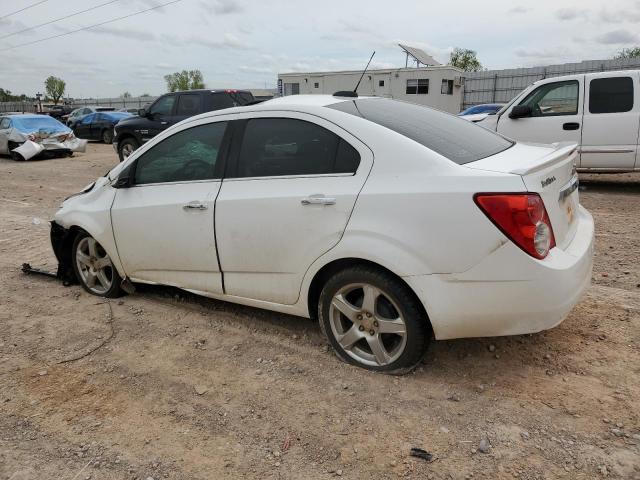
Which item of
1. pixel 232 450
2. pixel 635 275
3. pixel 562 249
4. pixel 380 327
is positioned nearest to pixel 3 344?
pixel 232 450

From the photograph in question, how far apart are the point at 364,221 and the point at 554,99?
6856 millimetres

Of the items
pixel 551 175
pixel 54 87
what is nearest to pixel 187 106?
pixel 551 175

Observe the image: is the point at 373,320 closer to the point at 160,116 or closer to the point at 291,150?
the point at 291,150

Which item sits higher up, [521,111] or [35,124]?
[35,124]

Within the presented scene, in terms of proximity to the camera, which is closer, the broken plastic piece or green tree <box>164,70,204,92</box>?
the broken plastic piece

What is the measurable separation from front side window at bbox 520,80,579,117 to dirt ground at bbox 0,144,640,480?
480cm

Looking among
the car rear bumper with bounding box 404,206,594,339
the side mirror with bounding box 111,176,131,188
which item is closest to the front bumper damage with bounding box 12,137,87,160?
the side mirror with bounding box 111,176,131,188

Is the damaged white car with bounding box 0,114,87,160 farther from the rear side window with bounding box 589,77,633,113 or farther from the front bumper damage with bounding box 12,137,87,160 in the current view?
the rear side window with bounding box 589,77,633,113

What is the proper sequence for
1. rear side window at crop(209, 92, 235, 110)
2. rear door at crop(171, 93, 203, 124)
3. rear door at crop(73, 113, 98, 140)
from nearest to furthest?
rear side window at crop(209, 92, 235, 110) < rear door at crop(171, 93, 203, 124) < rear door at crop(73, 113, 98, 140)

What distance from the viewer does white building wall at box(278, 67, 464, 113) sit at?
25516mm

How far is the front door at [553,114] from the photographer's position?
8.09m

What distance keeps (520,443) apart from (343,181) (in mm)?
1627

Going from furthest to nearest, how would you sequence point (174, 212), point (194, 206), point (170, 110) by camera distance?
point (170, 110)
point (174, 212)
point (194, 206)

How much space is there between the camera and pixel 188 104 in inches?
470
